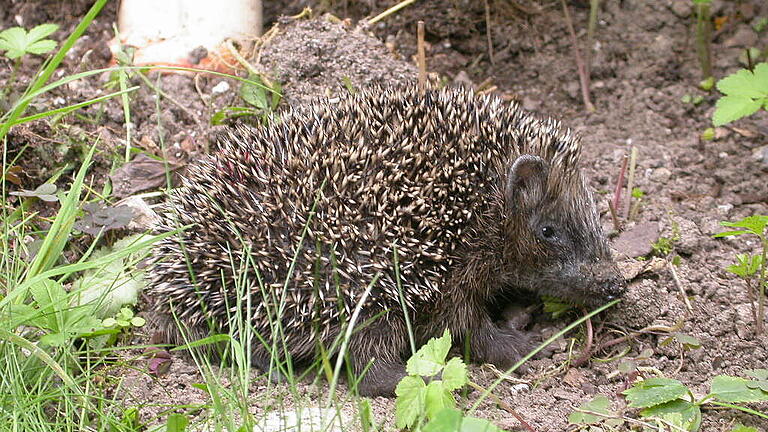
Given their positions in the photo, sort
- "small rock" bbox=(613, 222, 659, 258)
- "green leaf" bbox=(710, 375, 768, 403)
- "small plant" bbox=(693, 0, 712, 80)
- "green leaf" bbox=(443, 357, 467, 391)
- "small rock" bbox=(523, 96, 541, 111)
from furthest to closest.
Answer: "small rock" bbox=(523, 96, 541, 111)
"small plant" bbox=(693, 0, 712, 80)
"small rock" bbox=(613, 222, 659, 258)
"green leaf" bbox=(710, 375, 768, 403)
"green leaf" bbox=(443, 357, 467, 391)

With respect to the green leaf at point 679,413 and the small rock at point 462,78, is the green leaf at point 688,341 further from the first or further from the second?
the small rock at point 462,78

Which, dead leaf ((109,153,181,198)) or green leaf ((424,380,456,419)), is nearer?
green leaf ((424,380,456,419))

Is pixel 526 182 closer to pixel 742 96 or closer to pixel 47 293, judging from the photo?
pixel 742 96

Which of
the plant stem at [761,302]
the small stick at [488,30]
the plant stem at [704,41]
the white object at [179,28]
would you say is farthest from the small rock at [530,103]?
the plant stem at [761,302]

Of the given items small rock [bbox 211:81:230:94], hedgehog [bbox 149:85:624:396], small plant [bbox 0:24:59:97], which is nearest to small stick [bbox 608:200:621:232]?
hedgehog [bbox 149:85:624:396]

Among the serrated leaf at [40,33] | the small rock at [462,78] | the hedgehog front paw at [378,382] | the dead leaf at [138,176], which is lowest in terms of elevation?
the hedgehog front paw at [378,382]

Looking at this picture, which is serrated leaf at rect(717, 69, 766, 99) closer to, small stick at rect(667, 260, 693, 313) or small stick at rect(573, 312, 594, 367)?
small stick at rect(667, 260, 693, 313)

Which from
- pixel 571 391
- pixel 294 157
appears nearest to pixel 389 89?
pixel 294 157
